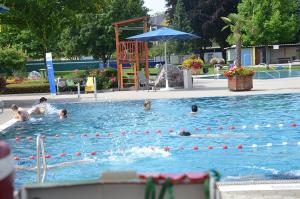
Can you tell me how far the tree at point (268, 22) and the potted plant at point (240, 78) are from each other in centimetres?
3206

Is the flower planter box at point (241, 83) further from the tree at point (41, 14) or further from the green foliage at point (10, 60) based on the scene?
the green foliage at point (10, 60)

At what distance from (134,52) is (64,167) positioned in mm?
18847

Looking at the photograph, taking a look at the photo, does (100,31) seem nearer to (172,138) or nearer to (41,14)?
(41,14)

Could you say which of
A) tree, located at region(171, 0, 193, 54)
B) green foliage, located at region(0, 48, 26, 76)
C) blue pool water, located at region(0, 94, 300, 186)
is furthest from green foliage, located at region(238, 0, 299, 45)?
blue pool water, located at region(0, 94, 300, 186)

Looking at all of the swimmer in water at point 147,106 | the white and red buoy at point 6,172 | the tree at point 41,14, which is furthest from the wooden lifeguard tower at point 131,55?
the white and red buoy at point 6,172

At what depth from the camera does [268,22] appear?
5362 cm

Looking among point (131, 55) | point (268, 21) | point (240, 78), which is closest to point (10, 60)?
point (131, 55)

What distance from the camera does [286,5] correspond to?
188 ft

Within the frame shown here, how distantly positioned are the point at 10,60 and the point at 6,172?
37.7m

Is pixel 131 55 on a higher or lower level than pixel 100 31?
lower

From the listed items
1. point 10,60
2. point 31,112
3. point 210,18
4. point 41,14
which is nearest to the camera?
point 31,112

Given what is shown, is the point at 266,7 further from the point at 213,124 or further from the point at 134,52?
the point at 213,124

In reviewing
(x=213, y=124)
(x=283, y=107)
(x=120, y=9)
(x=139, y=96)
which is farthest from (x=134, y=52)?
(x=120, y=9)

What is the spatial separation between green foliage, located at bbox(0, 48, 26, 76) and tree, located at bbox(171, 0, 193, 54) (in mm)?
27240
